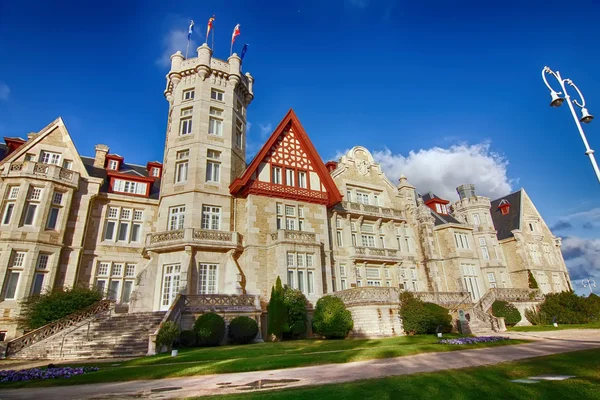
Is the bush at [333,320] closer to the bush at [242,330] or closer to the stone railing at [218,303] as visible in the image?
the stone railing at [218,303]

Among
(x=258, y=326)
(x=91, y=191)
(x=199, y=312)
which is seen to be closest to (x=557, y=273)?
(x=258, y=326)

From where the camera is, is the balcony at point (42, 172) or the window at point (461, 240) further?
the window at point (461, 240)

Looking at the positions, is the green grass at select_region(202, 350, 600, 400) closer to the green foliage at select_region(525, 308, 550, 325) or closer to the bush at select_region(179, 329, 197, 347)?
the bush at select_region(179, 329, 197, 347)

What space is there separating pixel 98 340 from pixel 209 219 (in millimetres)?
10150

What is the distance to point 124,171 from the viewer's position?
30.8 metres

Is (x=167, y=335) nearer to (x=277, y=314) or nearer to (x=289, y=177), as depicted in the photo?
(x=277, y=314)

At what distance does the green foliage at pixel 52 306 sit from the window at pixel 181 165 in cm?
975

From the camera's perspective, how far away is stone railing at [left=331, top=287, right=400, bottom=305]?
22.1 meters

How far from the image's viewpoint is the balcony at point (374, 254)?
29703 mm

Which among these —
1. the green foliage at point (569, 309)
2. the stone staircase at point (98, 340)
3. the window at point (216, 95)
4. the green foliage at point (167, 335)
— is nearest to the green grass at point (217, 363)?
the green foliage at point (167, 335)

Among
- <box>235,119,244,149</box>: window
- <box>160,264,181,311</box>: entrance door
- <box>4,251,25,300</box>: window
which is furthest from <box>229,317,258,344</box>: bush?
<box>235,119,244,149</box>: window

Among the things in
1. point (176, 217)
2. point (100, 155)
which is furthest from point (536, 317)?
point (100, 155)

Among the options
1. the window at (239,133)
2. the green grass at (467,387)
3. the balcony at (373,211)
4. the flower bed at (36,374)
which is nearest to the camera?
the green grass at (467,387)

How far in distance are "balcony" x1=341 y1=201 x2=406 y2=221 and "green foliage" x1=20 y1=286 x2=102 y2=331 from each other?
817 inches
